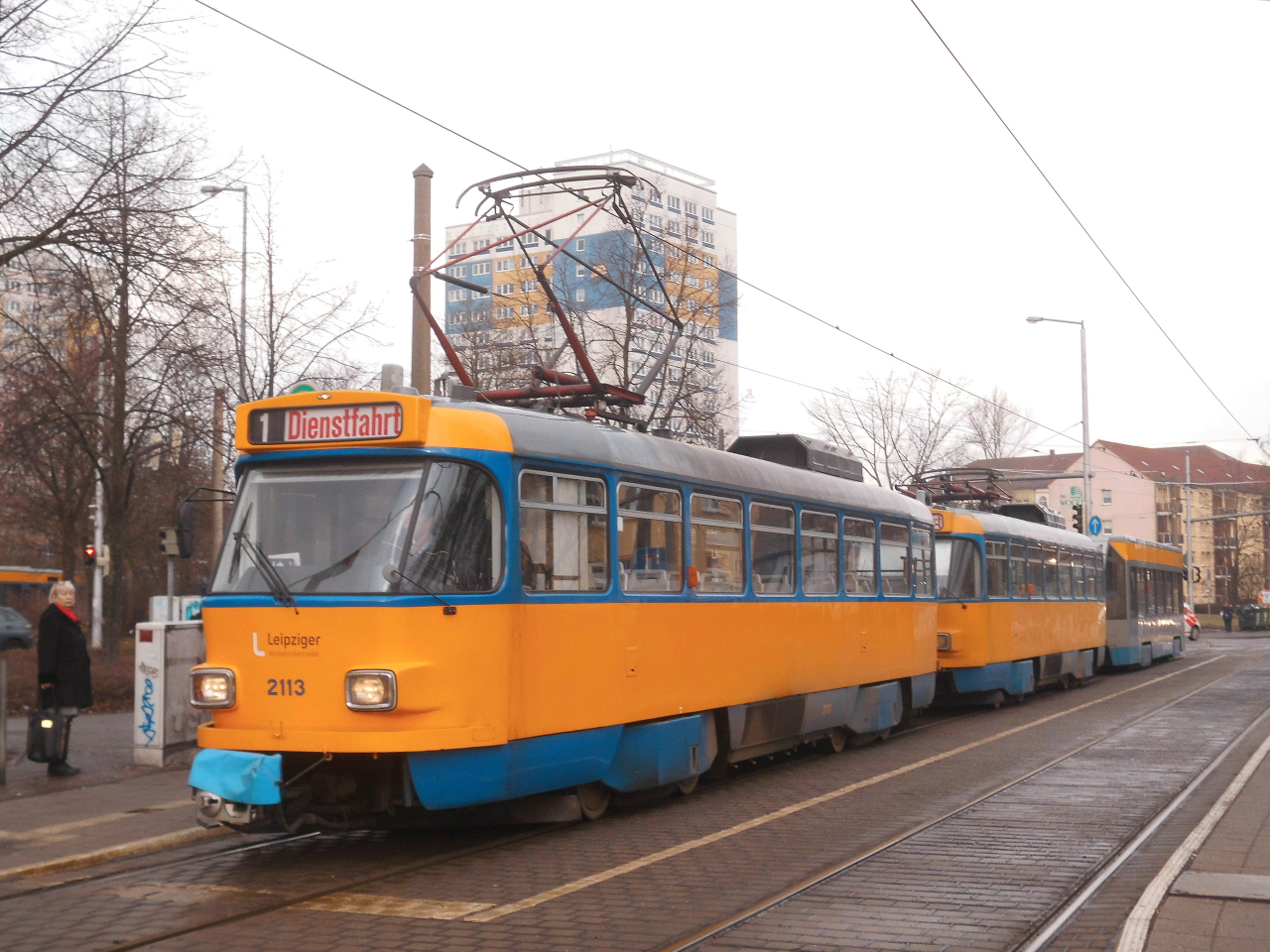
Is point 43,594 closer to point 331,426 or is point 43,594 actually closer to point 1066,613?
A: point 1066,613

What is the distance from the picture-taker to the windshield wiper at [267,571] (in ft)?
27.4

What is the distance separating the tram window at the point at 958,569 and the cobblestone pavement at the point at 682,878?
701 cm

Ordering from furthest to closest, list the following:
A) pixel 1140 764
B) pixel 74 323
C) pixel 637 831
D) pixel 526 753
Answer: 1. pixel 74 323
2. pixel 1140 764
3. pixel 637 831
4. pixel 526 753

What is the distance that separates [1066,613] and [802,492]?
13118mm

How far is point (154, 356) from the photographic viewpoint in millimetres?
23219

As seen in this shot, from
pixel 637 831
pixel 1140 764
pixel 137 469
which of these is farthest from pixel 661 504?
pixel 137 469

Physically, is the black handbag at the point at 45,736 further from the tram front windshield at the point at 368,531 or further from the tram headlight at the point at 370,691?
the tram headlight at the point at 370,691

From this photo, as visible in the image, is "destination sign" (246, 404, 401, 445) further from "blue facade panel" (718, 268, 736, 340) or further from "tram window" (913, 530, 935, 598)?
"blue facade panel" (718, 268, 736, 340)

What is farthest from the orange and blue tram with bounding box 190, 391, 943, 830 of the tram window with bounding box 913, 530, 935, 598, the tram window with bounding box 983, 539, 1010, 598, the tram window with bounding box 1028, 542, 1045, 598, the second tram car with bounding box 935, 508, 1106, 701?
the tram window with bounding box 1028, 542, 1045, 598

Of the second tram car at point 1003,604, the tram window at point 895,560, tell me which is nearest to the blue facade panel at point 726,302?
the second tram car at point 1003,604

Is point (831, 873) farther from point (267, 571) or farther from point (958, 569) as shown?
point (958, 569)

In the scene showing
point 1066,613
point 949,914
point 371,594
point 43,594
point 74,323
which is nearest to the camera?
point 949,914

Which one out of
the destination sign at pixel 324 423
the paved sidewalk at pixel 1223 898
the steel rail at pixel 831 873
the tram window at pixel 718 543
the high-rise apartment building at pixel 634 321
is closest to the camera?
the paved sidewalk at pixel 1223 898

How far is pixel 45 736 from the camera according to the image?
11.7 meters
